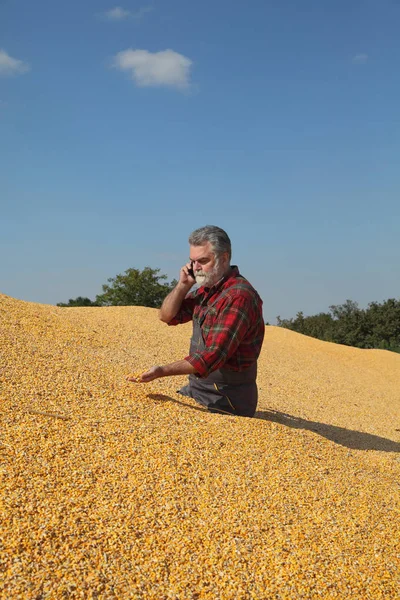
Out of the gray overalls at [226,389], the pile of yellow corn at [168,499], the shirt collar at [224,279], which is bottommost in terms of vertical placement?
the pile of yellow corn at [168,499]

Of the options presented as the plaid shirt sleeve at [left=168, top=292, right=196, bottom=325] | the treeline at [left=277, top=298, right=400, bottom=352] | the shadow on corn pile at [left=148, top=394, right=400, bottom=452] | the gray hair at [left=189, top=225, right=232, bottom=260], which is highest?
the treeline at [left=277, top=298, right=400, bottom=352]

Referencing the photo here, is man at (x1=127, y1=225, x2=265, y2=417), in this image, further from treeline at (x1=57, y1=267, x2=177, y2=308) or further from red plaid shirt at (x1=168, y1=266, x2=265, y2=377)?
treeline at (x1=57, y1=267, x2=177, y2=308)

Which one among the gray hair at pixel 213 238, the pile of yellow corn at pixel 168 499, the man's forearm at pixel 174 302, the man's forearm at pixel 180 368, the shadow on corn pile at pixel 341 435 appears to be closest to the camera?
the pile of yellow corn at pixel 168 499

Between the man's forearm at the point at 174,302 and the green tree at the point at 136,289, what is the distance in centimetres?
1735

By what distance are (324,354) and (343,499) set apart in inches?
385

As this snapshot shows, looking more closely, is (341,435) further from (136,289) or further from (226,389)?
(136,289)

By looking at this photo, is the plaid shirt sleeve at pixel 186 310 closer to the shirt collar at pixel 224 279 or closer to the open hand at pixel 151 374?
the shirt collar at pixel 224 279

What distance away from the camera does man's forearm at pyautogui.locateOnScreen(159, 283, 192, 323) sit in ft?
15.1

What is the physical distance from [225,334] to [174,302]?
943mm

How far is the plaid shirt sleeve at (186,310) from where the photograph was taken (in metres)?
4.72

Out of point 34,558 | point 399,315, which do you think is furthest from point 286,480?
point 399,315

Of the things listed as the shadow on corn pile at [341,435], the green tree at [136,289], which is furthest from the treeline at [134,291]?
the shadow on corn pile at [341,435]

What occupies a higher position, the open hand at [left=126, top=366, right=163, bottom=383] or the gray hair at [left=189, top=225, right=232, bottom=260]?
the gray hair at [left=189, top=225, right=232, bottom=260]

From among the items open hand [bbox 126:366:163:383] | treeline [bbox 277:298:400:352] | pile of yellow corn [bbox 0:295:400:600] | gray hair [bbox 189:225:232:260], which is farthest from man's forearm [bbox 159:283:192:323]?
treeline [bbox 277:298:400:352]
